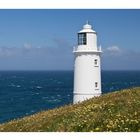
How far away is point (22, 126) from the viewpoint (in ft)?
57.9

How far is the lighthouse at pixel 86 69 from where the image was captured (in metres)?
33.9

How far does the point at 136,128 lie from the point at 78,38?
23.3 meters

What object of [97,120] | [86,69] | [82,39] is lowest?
[97,120]

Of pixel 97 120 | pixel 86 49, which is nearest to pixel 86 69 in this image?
pixel 86 49

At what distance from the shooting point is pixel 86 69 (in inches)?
1339

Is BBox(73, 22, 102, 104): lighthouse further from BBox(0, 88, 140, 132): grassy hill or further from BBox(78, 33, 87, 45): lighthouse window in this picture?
BBox(0, 88, 140, 132): grassy hill

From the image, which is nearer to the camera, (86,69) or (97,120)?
(97,120)

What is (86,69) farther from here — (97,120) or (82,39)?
(97,120)

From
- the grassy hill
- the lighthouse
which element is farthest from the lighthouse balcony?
the grassy hill

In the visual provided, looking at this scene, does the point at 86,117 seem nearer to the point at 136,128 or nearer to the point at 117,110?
the point at 117,110

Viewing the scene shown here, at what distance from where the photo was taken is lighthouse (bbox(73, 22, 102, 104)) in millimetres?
33938

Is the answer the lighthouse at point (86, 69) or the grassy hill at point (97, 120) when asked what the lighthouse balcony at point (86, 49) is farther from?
the grassy hill at point (97, 120)

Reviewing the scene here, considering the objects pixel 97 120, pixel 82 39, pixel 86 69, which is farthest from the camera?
pixel 82 39

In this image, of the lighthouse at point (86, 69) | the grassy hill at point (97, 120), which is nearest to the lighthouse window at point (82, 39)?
the lighthouse at point (86, 69)
